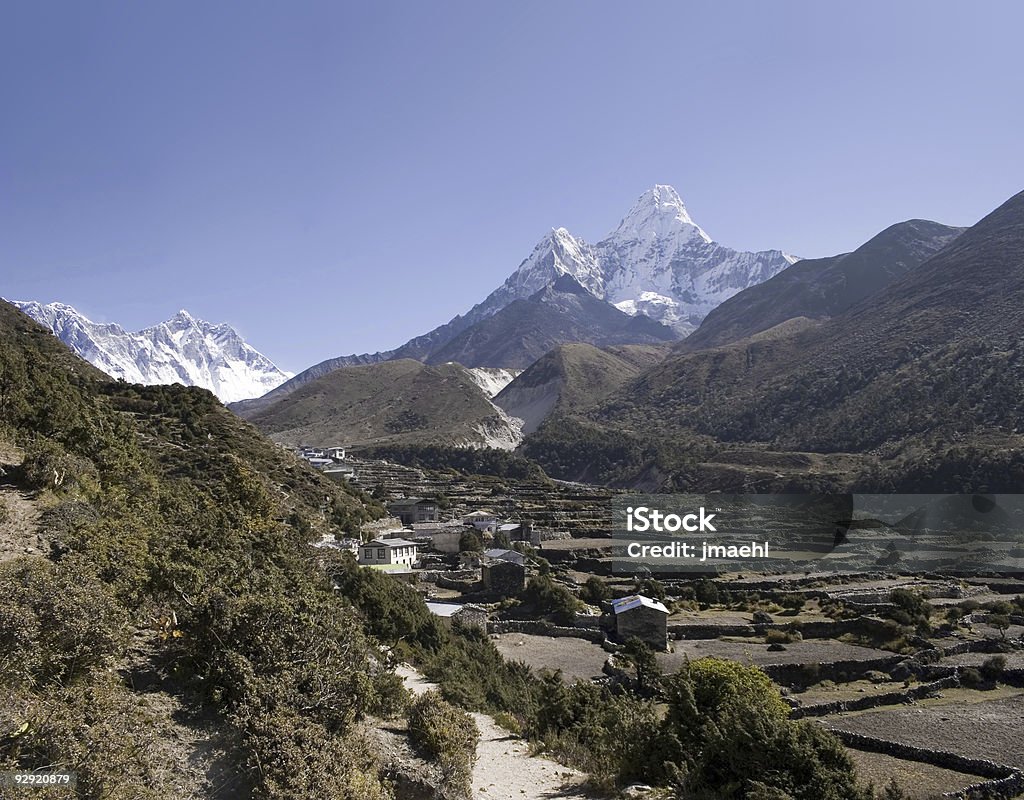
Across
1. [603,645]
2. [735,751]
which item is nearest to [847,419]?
[603,645]

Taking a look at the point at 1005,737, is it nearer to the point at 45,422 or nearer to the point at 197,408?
the point at 45,422

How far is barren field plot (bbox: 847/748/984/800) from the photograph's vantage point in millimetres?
14242

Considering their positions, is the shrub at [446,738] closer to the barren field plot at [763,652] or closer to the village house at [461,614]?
the village house at [461,614]

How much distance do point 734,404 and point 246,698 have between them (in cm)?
12670

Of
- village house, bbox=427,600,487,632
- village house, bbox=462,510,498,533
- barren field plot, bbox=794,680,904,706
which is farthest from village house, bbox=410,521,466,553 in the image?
barren field plot, bbox=794,680,904,706

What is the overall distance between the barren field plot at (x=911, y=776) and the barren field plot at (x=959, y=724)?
987 millimetres

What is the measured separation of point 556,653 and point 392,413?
441 ft

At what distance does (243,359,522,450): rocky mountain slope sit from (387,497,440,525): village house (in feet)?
220

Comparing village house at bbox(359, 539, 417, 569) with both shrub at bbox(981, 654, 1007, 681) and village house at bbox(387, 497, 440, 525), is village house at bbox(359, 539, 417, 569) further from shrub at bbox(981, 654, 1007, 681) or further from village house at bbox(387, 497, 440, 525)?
shrub at bbox(981, 654, 1007, 681)

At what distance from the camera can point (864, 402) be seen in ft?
323

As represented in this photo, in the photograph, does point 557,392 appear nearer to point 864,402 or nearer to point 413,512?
point 864,402

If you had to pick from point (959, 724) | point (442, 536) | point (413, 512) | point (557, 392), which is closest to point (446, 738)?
point (959, 724)

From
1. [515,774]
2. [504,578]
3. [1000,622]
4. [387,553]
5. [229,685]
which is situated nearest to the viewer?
[229,685]

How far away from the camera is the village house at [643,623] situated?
27.0 meters
